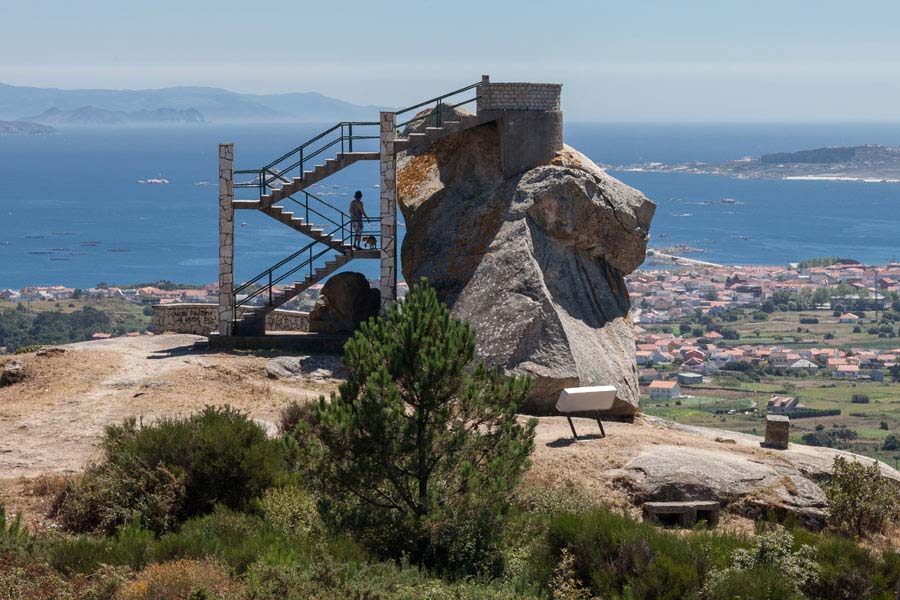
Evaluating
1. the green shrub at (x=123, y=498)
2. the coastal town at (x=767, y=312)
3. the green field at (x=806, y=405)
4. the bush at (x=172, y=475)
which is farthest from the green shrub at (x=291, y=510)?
the coastal town at (x=767, y=312)

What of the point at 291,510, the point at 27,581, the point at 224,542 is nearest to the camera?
the point at 27,581

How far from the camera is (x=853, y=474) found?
16.8 m

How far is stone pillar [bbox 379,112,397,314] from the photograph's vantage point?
2403 cm

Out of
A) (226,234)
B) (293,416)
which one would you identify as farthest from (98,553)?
(226,234)

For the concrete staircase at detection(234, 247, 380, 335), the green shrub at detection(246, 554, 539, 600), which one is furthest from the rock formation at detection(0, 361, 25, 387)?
the green shrub at detection(246, 554, 539, 600)

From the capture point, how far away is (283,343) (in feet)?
79.2

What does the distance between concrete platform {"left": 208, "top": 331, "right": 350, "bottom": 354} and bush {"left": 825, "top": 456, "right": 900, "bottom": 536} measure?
432 inches

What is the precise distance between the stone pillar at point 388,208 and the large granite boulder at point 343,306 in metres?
0.65

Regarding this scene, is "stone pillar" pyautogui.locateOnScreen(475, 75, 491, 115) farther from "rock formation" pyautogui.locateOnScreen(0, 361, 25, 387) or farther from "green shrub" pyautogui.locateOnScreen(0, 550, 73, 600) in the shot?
"green shrub" pyautogui.locateOnScreen(0, 550, 73, 600)

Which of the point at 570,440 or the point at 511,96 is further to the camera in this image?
the point at 511,96

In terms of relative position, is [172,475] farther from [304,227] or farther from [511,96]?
[511,96]

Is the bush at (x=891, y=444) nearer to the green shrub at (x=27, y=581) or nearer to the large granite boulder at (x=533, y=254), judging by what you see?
the large granite boulder at (x=533, y=254)

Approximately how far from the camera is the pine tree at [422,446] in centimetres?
1327

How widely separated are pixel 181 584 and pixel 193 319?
1834 centimetres
